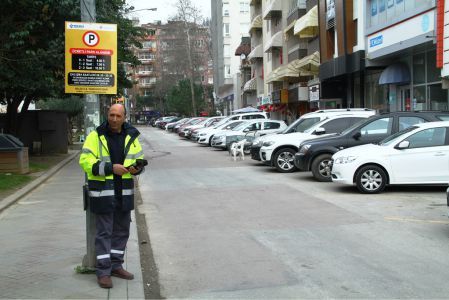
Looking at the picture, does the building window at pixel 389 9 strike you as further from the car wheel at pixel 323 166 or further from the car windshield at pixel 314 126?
the car wheel at pixel 323 166

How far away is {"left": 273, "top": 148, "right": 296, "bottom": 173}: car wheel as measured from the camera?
16422 mm

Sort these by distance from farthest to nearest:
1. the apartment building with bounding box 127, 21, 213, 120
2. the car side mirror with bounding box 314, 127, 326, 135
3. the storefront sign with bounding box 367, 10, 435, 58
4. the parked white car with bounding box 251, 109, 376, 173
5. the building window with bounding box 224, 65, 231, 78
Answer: the building window with bounding box 224, 65, 231, 78
the apartment building with bounding box 127, 21, 213, 120
the storefront sign with bounding box 367, 10, 435, 58
the parked white car with bounding box 251, 109, 376, 173
the car side mirror with bounding box 314, 127, 326, 135

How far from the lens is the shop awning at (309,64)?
33594 millimetres

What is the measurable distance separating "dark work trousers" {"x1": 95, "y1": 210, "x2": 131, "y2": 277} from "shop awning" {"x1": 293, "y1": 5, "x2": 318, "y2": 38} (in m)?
29.4

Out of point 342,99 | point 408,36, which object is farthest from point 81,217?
point 342,99

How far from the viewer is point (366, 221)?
8680mm

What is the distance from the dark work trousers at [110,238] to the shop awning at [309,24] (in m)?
29.4

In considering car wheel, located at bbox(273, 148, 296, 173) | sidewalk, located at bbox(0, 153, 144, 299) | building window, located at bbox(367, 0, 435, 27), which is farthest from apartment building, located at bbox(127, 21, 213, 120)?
sidewalk, located at bbox(0, 153, 144, 299)

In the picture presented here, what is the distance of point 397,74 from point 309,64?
40.6 ft

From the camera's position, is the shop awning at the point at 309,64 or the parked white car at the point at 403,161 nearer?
the parked white car at the point at 403,161

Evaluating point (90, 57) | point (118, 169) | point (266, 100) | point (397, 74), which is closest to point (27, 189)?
point (90, 57)

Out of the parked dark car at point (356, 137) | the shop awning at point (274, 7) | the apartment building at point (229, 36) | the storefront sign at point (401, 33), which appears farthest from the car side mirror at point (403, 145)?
the apartment building at point (229, 36)

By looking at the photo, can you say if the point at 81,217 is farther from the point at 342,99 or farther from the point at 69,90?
the point at 342,99

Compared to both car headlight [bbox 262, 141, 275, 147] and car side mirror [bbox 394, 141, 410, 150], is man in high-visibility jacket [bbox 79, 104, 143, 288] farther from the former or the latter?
car headlight [bbox 262, 141, 275, 147]
